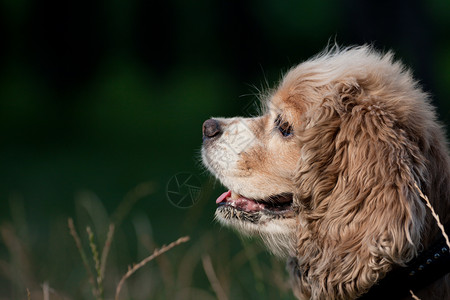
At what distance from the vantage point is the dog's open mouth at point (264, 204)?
11.6 feet

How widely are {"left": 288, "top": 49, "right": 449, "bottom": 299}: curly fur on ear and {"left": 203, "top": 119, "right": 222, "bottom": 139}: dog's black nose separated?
70cm

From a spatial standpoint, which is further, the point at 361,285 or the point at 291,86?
the point at 291,86

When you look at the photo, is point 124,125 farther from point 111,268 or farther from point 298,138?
point 298,138

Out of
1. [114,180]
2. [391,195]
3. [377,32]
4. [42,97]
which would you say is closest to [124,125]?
[42,97]

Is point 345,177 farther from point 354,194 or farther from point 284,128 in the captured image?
point 284,128

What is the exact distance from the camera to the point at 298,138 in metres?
3.34

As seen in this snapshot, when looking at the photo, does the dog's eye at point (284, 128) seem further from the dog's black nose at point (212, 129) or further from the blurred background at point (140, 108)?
the blurred background at point (140, 108)

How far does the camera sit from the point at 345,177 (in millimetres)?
3150

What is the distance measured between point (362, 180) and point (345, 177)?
0.11m

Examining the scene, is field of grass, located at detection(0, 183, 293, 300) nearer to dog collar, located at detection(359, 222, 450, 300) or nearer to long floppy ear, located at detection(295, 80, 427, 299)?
long floppy ear, located at detection(295, 80, 427, 299)

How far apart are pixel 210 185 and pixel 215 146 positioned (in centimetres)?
53

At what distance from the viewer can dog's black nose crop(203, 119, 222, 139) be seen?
3.89 metres

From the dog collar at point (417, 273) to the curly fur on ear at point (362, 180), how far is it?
0.14ft

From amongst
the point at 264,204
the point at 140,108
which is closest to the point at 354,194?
the point at 264,204
